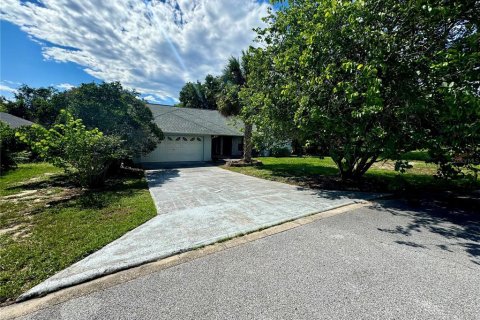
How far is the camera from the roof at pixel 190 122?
54.7 ft

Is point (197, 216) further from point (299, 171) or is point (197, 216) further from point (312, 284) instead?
point (299, 171)

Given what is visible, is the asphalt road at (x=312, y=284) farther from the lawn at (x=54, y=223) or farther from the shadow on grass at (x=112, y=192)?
the shadow on grass at (x=112, y=192)

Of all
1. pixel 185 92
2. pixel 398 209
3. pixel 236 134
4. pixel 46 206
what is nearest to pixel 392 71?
pixel 398 209

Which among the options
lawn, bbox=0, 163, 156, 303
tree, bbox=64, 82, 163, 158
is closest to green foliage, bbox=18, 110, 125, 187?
lawn, bbox=0, 163, 156, 303

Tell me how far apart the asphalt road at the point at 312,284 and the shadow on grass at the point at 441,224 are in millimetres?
47

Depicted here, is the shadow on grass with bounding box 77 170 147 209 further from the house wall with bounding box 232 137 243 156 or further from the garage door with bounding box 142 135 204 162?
the house wall with bounding box 232 137 243 156

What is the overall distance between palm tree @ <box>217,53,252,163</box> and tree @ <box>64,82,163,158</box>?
20.0 ft

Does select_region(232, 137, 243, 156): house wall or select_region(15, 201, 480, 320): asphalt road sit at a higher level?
select_region(232, 137, 243, 156): house wall

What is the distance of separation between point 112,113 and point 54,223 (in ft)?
23.9

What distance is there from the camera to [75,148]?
7.25m

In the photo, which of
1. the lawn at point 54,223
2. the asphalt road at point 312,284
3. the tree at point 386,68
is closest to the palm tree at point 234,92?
the tree at point 386,68

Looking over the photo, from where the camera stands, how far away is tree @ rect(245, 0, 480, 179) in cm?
469

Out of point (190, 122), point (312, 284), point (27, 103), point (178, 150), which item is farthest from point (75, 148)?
point (27, 103)

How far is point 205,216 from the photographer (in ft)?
17.0
